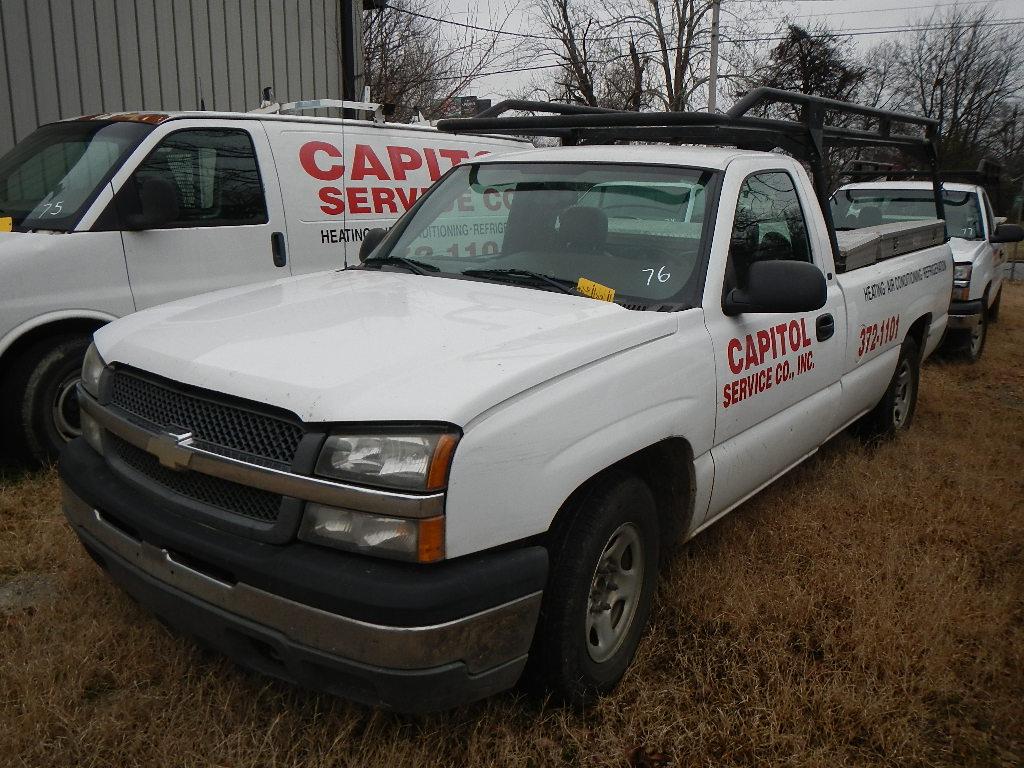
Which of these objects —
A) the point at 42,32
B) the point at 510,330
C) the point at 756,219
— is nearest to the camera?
the point at 510,330

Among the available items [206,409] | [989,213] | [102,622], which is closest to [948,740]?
[206,409]

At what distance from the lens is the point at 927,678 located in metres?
3.04

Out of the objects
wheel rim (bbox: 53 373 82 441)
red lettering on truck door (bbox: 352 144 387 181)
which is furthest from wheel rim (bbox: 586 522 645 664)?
red lettering on truck door (bbox: 352 144 387 181)

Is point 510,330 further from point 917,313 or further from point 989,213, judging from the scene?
point 989,213

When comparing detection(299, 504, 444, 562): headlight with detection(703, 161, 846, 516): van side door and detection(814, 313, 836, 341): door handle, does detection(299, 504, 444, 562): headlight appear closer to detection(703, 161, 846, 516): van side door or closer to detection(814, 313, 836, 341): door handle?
detection(703, 161, 846, 516): van side door

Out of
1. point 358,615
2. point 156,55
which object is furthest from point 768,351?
point 156,55

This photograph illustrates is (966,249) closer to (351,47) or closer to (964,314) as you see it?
(964,314)

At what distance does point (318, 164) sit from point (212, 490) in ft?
12.9

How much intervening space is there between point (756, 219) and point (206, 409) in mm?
2418

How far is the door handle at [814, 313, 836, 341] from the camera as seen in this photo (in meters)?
4.00

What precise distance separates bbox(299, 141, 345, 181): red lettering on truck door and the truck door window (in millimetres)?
3155

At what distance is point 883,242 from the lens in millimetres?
5066

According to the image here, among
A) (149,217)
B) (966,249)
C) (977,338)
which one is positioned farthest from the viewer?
(977,338)

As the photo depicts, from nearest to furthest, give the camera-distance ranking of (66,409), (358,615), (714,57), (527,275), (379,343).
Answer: (358,615), (379,343), (527,275), (66,409), (714,57)
